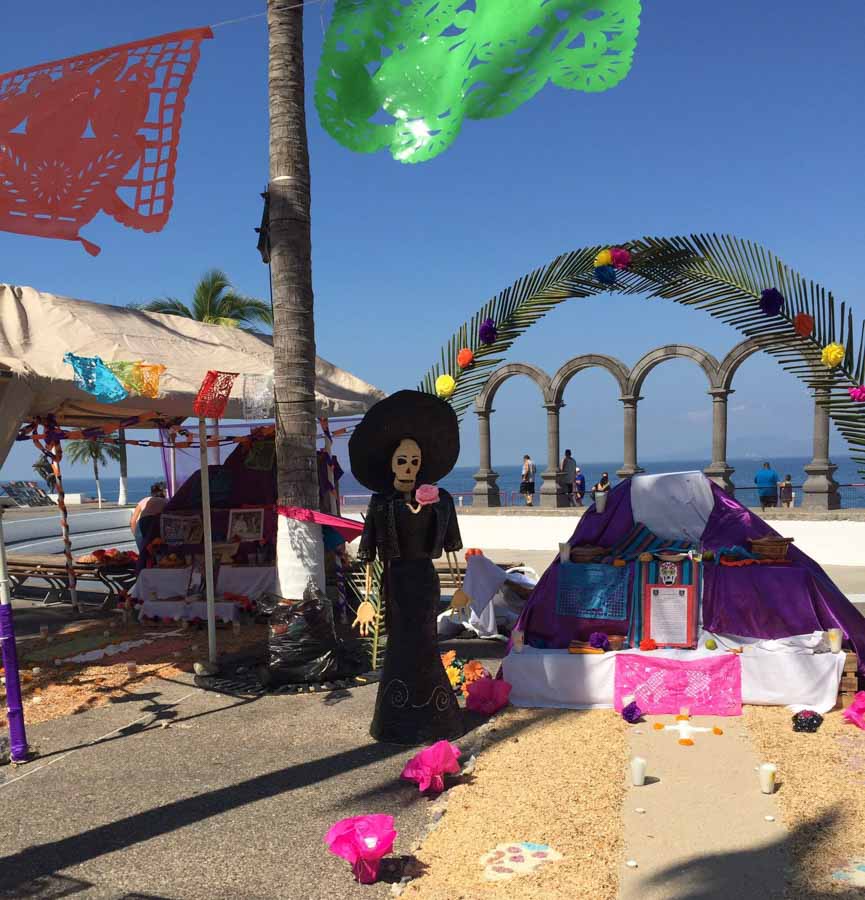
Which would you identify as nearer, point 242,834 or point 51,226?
point 242,834

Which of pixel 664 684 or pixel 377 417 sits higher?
pixel 377 417

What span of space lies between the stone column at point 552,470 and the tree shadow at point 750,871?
2041 cm

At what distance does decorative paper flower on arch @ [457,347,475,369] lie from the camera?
24.8ft

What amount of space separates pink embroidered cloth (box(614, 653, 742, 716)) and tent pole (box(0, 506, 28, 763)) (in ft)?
14.5

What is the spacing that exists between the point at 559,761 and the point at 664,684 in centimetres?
146

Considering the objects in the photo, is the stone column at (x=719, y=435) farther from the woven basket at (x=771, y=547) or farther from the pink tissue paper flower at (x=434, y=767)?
the pink tissue paper flower at (x=434, y=767)

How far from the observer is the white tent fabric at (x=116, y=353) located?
23.6 feet

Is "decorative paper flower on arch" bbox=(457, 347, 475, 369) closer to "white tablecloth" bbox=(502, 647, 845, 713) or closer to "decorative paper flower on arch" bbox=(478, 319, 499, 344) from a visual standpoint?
"decorative paper flower on arch" bbox=(478, 319, 499, 344)

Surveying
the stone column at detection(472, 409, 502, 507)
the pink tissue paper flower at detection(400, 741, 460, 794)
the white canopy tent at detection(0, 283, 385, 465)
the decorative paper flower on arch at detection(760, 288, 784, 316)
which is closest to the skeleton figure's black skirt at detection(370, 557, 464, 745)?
the pink tissue paper flower at detection(400, 741, 460, 794)

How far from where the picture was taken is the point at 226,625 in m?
10.0

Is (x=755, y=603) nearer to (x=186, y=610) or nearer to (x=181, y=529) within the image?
(x=186, y=610)

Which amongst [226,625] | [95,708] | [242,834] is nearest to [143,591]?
[226,625]

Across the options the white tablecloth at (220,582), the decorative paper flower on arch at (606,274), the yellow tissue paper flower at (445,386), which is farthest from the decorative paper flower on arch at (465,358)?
the white tablecloth at (220,582)

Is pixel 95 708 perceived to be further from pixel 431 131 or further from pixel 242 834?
pixel 431 131
